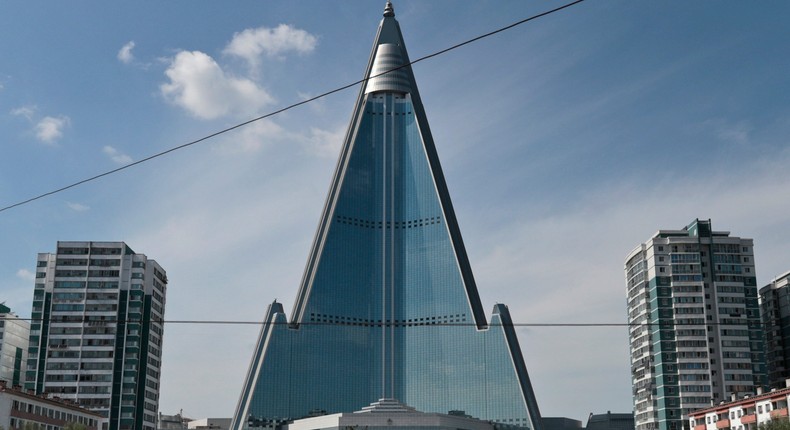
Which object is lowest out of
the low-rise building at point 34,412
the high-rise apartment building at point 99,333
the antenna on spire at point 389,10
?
the low-rise building at point 34,412

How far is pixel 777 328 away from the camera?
14325 cm

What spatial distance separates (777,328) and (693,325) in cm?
2061

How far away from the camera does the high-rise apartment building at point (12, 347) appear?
14300 cm

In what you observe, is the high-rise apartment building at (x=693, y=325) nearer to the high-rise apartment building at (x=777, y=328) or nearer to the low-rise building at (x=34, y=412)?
the high-rise apartment building at (x=777, y=328)

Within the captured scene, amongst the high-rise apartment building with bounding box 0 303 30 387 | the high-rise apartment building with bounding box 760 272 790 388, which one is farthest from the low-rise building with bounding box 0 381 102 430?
the high-rise apartment building with bounding box 760 272 790 388

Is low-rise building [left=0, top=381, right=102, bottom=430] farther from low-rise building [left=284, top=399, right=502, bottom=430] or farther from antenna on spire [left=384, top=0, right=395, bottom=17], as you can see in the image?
antenna on spire [left=384, top=0, right=395, bottom=17]

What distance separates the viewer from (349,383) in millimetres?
155875

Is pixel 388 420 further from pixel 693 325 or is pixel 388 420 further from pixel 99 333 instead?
pixel 693 325

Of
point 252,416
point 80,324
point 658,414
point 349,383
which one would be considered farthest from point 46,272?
point 658,414

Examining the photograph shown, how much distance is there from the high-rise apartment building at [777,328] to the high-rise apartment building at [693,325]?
12.1 meters

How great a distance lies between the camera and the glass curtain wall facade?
150m

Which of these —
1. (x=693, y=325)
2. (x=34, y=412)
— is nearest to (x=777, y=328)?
(x=693, y=325)

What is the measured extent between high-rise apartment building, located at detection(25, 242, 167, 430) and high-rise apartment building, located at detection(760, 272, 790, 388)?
89071 mm

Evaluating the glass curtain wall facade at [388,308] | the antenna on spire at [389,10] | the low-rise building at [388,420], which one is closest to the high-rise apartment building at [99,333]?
the glass curtain wall facade at [388,308]
